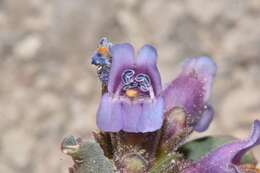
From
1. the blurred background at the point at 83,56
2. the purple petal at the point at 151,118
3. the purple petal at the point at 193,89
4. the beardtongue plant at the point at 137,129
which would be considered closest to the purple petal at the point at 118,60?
the beardtongue plant at the point at 137,129

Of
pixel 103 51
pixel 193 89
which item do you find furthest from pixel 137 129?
pixel 193 89

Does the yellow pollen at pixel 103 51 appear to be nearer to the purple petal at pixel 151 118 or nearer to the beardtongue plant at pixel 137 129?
the beardtongue plant at pixel 137 129

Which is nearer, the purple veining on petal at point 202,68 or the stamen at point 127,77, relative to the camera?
the stamen at point 127,77

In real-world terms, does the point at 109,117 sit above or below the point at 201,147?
above

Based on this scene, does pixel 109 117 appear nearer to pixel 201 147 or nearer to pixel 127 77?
pixel 127 77

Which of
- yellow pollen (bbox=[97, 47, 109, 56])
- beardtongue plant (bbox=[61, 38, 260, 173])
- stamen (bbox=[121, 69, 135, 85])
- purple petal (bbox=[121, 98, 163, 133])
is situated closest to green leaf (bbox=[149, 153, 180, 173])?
beardtongue plant (bbox=[61, 38, 260, 173])

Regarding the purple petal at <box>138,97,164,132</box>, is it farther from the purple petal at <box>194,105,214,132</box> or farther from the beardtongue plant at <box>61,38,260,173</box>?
the purple petal at <box>194,105,214,132</box>

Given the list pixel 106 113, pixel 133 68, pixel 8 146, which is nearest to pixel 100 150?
pixel 106 113
